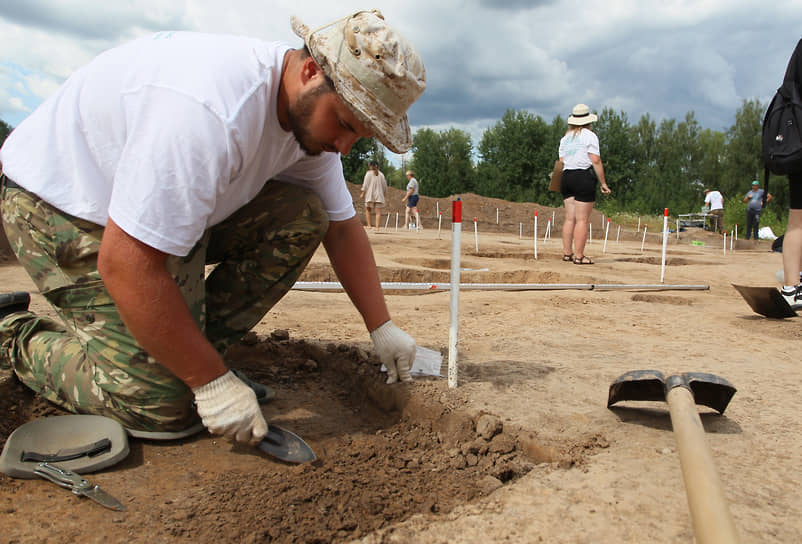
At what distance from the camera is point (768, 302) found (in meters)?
3.39

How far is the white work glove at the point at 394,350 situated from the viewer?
2125 millimetres

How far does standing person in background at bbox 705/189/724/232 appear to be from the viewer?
19.0m

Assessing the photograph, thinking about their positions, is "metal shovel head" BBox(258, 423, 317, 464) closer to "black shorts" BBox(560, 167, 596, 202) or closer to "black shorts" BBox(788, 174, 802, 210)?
"black shorts" BBox(788, 174, 802, 210)

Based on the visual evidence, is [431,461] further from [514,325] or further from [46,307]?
[46,307]

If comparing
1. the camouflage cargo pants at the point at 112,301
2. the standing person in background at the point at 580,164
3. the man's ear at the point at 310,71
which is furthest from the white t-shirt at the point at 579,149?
the man's ear at the point at 310,71

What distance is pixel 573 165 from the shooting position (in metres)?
6.30

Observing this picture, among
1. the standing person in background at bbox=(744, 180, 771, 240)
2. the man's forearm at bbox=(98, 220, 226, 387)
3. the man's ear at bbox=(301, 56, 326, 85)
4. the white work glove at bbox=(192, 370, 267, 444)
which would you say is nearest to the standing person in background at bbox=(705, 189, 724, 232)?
the standing person in background at bbox=(744, 180, 771, 240)

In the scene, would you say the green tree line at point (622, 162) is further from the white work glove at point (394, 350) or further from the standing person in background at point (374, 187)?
the white work glove at point (394, 350)

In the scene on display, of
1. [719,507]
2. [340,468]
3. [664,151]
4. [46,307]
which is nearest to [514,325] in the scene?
[340,468]

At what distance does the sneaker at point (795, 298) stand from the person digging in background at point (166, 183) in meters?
3.03

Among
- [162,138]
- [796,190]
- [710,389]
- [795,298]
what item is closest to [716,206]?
[796,190]

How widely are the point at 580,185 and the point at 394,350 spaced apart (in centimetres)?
481

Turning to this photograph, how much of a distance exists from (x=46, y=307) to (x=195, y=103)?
7.93 ft

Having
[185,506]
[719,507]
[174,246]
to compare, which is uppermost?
[174,246]
